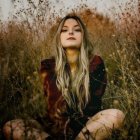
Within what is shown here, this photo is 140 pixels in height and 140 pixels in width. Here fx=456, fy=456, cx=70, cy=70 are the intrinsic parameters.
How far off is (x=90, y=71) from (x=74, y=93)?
0.14 m

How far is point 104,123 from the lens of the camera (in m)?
2.05

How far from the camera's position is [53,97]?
2.24m

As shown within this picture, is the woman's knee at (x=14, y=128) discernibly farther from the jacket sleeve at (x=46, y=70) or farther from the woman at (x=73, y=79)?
the jacket sleeve at (x=46, y=70)

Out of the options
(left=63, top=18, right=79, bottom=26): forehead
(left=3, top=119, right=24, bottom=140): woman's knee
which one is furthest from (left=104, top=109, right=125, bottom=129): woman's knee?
(left=63, top=18, right=79, bottom=26): forehead

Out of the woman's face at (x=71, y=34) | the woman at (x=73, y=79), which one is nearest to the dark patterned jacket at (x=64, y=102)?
the woman at (x=73, y=79)

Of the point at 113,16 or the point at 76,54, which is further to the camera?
the point at 113,16

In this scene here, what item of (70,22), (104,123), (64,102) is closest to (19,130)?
(64,102)

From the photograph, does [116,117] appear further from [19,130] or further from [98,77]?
[19,130]

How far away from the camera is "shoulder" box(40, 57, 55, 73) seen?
7.58ft

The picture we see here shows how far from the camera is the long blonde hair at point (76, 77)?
2.22 meters

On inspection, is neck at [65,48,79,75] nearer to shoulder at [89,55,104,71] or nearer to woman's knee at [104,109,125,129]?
shoulder at [89,55,104,71]

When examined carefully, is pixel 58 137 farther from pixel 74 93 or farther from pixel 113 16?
pixel 113 16

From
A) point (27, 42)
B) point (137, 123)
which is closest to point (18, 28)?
point (27, 42)

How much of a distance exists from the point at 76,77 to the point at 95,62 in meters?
0.12
